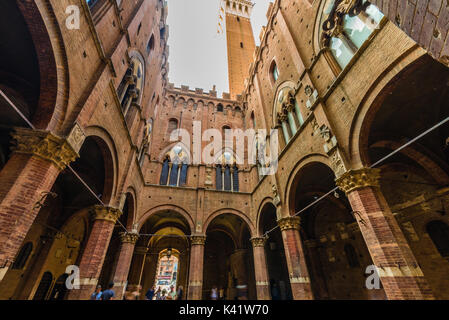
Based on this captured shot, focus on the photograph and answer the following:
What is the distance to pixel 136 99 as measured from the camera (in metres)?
10.2

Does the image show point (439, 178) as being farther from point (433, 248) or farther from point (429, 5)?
→ point (429, 5)

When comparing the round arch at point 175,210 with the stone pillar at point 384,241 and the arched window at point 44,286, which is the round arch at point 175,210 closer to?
the arched window at point 44,286

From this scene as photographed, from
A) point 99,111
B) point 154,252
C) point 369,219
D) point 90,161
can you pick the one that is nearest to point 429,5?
point 369,219

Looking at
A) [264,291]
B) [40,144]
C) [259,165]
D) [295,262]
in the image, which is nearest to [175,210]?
[259,165]

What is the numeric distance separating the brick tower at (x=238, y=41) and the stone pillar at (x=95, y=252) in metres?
18.9

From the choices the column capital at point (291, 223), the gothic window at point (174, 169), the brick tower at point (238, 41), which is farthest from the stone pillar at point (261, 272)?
the brick tower at point (238, 41)

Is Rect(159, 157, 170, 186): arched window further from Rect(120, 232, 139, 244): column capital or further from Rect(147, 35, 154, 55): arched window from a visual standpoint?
Rect(147, 35, 154, 55): arched window

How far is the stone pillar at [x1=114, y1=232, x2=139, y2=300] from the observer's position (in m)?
9.20

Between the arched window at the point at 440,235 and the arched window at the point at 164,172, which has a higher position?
the arched window at the point at 164,172

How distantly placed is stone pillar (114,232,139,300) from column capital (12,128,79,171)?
7.39 m

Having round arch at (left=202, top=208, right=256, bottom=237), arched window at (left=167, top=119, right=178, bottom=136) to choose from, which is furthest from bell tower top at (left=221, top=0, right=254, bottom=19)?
round arch at (left=202, top=208, right=256, bottom=237)

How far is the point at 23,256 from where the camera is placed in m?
9.23

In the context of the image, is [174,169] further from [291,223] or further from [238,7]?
[238,7]

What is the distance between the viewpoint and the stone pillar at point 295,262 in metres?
7.87
